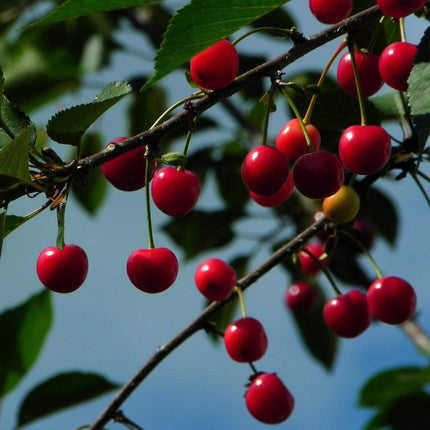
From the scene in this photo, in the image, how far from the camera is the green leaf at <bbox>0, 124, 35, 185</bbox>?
5.07 ft

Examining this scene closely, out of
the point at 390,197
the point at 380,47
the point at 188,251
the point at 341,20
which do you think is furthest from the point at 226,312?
the point at 341,20

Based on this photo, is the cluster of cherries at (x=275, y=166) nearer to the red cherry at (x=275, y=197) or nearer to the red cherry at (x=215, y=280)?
the red cherry at (x=275, y=197)

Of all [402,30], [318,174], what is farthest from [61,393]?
[402,30]

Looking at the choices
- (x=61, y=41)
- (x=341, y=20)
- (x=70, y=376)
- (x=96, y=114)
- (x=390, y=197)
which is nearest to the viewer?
(x=96, y=114)

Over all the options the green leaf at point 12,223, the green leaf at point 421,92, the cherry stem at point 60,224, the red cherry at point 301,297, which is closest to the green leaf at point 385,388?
the red cherry at point 301,297

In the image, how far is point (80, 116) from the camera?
5.85ft

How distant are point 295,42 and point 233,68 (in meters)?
0.15

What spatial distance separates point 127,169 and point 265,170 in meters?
0.31

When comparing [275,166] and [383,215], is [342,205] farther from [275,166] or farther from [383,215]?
[383,215]

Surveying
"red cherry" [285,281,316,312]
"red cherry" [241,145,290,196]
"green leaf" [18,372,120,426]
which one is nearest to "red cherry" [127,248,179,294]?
"red cherry" [241,145,290,196]

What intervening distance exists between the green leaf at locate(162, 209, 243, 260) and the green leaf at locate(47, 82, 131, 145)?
103 inches

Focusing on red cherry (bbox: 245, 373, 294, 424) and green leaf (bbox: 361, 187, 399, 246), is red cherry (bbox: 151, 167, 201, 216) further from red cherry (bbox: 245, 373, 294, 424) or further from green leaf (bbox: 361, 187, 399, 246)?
green leaf (bbox: 361, 187, 399, 246)

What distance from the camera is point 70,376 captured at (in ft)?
9.82

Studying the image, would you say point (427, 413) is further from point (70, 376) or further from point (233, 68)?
point (233, 68)
